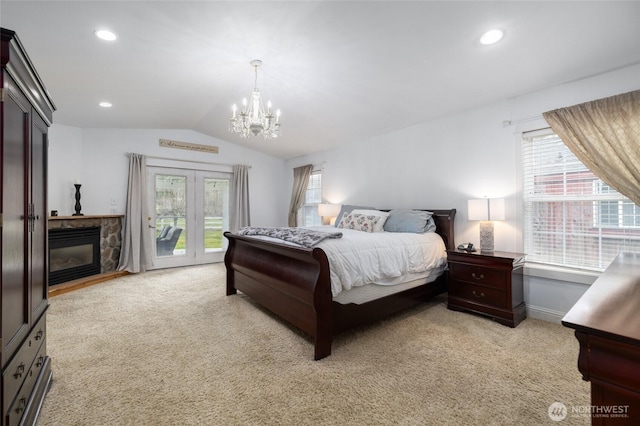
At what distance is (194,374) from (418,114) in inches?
147

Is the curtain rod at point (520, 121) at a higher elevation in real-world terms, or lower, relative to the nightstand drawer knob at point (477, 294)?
higher

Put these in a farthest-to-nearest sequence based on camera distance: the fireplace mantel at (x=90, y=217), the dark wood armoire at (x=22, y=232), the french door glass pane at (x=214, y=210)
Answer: the french door glass pane at (x=214, y=210), the fireplace mantel at (x=90, y=217), the dark wood armoire at (x=22, y=232)

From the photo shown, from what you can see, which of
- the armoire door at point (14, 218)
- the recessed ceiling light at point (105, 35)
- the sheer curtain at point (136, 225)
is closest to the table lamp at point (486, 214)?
the armoire door at point (14, 218)

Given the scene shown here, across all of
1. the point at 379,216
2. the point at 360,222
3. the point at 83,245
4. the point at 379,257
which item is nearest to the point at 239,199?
the point at 83,245

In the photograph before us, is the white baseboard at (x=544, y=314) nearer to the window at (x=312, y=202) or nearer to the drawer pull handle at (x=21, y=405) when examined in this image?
the window at (x=312, y=202)

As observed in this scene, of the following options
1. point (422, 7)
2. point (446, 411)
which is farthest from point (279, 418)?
point (422, 7)

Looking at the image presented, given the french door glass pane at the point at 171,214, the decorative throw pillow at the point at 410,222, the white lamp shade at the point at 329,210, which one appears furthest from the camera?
the french door glass pane at the point at 171,214

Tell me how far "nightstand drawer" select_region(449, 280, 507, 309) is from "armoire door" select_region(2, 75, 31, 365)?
342 cm

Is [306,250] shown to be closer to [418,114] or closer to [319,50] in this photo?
[319,50]

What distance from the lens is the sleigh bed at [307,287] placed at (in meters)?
2.16

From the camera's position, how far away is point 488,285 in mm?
2885

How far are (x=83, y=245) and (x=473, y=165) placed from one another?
18.8 feet

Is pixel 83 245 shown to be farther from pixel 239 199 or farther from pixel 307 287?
pixel 307 287

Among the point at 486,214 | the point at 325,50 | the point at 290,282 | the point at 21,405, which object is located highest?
the point at 325,50
